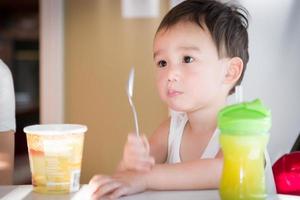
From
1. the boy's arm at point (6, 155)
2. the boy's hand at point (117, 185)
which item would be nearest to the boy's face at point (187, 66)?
the boy's hand at point (117, 185)

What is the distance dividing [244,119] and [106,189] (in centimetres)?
29

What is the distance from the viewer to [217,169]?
38.5 inches

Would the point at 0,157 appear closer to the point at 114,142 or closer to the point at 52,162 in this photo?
the point at 52,162

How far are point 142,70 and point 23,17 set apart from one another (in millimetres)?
1031

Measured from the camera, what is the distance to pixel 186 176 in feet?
3.11

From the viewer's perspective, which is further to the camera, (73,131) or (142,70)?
(142,70)

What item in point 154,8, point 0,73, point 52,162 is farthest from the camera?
point 154,8

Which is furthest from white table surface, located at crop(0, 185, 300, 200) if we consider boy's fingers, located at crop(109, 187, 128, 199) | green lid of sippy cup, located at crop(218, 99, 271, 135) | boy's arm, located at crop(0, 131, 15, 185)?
boy's arm, located at crop(0, 131, 15, 185)

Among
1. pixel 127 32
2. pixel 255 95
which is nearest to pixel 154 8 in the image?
pixel 127 32

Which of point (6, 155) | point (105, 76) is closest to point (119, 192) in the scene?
point (6, 155)

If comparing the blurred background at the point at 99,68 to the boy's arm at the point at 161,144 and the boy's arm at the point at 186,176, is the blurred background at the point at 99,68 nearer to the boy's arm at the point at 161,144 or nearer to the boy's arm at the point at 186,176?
the boy's arm at the point at 161,144

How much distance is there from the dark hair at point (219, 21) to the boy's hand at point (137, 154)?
0.40 meters

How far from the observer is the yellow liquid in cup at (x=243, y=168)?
751 millimetres

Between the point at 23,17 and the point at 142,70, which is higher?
the point at 23,17
